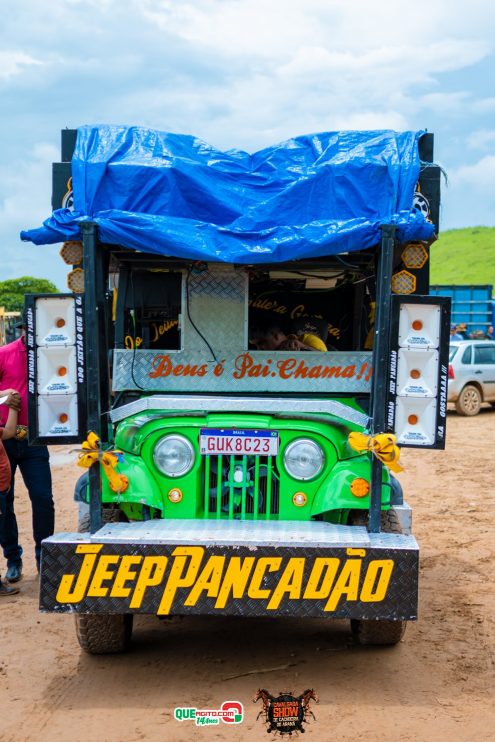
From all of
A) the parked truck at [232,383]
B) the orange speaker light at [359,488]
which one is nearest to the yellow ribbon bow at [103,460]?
the parked truck at [232,383]

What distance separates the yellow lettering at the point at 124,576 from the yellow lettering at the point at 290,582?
73 centimetres

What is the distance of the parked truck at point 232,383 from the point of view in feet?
14.9

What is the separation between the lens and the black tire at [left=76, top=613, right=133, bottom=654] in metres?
5.17

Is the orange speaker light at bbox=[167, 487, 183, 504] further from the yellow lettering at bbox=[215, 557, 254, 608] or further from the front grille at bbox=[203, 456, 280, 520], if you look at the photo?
the yellow lettering at bbox=[215, 557, 254, 608]

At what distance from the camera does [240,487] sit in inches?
205

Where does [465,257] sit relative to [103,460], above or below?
above

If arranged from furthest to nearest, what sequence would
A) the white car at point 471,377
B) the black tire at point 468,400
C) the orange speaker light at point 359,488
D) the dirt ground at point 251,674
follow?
the black tire at point 468,400 → the white car at point 471,377 → the orange speaker light at point 359,488 → the dirt ground at point 251,674

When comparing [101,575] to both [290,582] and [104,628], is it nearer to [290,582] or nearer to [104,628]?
[104,628]

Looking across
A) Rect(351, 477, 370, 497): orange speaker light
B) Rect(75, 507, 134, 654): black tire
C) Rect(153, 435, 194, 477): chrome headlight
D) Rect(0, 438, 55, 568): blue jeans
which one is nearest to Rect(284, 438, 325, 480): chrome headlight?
Rect(351, 477, 370, 497): orange speaker light

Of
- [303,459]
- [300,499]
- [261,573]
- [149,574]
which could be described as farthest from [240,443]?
[149,574]

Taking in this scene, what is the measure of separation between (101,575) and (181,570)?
42 centimetres

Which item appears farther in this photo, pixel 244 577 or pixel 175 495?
pixel 175 495

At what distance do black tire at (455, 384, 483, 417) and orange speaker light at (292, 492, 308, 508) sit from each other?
47.0ft

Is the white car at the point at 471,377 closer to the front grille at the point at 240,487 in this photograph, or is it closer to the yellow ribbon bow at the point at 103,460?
the front grille at the point at 240,487
